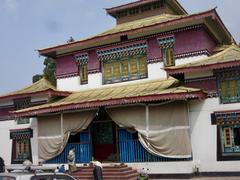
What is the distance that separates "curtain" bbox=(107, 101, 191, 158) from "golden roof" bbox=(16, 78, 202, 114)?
692 mm

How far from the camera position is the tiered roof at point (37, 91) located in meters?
19.6

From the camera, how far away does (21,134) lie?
21.1 metres

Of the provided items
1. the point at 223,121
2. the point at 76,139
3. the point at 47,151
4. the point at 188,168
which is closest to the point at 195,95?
the point at 223,121

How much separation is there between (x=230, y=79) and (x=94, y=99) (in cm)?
592

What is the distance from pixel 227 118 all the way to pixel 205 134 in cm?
110

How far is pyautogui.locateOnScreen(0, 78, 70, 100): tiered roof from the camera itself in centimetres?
1958

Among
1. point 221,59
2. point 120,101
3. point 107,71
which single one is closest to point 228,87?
point 221,59

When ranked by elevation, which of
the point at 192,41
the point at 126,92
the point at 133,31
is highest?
the point at 133,31

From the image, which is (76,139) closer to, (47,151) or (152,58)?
(47,151)

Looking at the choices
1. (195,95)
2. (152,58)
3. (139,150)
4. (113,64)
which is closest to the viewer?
(195,95)

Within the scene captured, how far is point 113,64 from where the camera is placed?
1975cm

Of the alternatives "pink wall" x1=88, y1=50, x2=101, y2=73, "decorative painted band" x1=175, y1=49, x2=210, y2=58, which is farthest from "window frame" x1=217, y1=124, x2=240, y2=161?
"pink wall" x1=88, y1=50, x2=101, y2=73

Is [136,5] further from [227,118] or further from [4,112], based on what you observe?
[4,112]

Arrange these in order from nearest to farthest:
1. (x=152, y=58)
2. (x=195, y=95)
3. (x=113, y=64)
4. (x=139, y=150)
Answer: (x=195, y=95) → (x=139, y=150) → (x=152, y=58) → (x=113, y=64)
